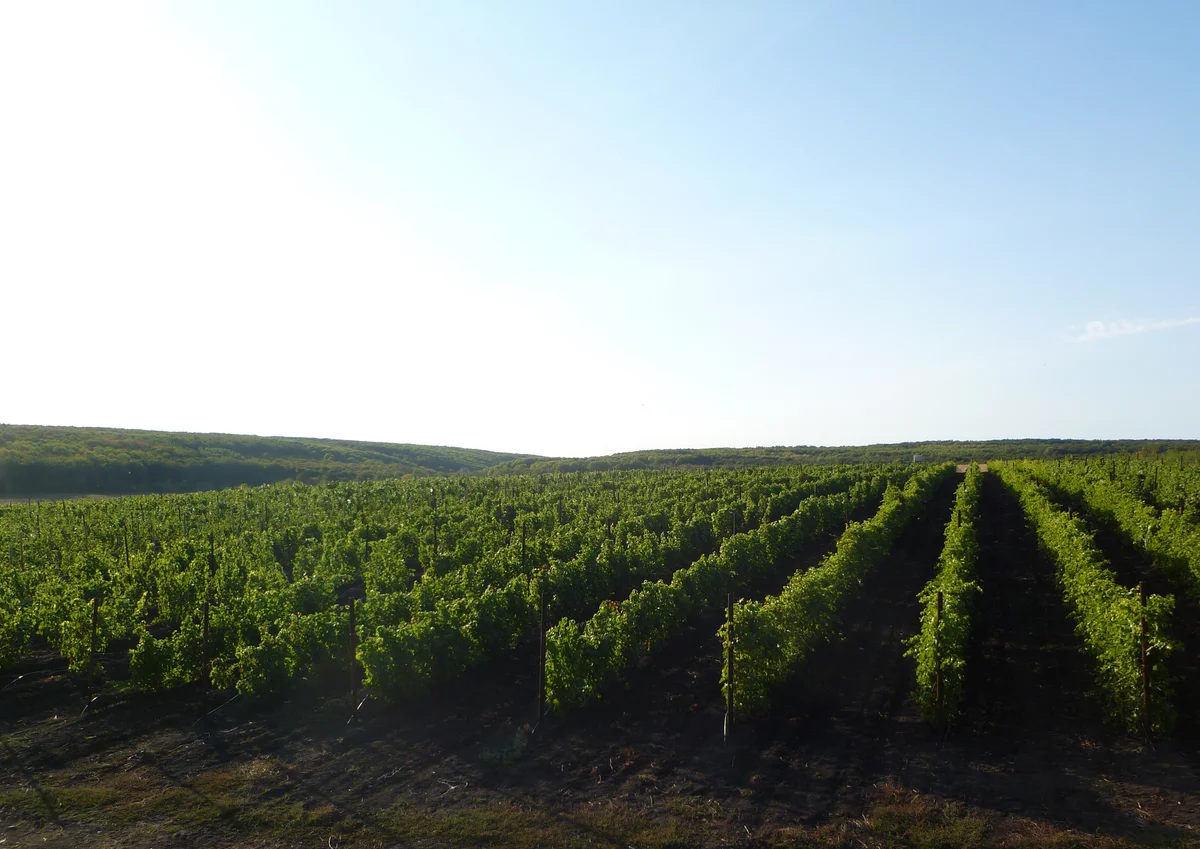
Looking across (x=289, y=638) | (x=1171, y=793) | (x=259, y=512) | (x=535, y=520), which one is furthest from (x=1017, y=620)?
(x=259, y=512)

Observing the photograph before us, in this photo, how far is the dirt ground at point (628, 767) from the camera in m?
8.40

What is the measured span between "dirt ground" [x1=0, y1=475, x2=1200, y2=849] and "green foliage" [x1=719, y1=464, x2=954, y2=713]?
17.9 inches

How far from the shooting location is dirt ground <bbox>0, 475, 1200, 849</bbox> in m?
8.40

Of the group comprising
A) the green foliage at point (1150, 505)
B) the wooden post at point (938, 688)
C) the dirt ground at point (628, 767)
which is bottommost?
the dirt ground at point (628, 767)

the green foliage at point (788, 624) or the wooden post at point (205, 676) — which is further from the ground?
the green foliage at point (788, 624)

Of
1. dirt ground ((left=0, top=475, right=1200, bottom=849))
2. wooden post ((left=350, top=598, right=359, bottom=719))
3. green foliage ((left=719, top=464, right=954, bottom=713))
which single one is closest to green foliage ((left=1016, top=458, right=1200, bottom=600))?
dirt ground ((left=0, top=475, right=1200, bottom=849))

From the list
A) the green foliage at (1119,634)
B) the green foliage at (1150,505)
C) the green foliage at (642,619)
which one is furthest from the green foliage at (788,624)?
the green foliage at (1150,505)

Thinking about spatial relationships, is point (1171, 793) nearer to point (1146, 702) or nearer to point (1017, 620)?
point (1146, 702)

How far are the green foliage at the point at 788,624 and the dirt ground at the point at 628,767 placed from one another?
17.9 inches

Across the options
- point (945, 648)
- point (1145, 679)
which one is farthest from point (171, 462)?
point (1145, 679)

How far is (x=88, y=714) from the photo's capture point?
12773 mm

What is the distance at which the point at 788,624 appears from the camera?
12.6 metres

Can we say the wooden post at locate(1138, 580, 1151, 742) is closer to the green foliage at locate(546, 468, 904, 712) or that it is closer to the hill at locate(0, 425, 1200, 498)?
the green foliage at locate(546, 468, 904, 712)

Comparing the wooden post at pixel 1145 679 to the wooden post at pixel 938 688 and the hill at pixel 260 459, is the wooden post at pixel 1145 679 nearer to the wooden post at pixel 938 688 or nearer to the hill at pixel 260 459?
the wooden post at pixel 938 688
